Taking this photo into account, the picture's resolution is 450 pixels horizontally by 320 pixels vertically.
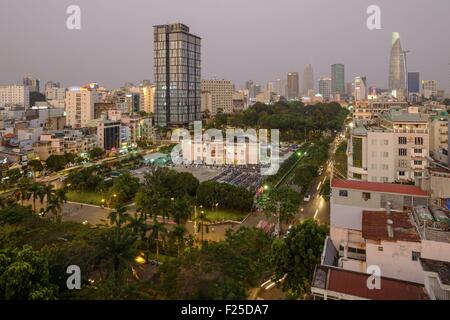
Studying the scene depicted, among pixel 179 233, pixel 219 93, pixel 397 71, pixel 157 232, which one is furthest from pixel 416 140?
pixel 397 71

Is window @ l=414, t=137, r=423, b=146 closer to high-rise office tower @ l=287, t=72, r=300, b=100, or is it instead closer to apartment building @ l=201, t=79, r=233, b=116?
apartment building @ l=201, t=79, r=233, b=116

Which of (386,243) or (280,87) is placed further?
(280,87)

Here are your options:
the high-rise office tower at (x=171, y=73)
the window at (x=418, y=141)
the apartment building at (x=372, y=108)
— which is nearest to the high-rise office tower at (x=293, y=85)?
the high-rise office tower at (x=171, y=73)

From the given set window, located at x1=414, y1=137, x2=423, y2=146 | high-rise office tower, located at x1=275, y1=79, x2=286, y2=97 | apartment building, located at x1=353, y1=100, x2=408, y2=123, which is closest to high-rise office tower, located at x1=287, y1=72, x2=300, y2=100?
high-rise office tower, located at x1=275, y1=79, x2=286, y2=97

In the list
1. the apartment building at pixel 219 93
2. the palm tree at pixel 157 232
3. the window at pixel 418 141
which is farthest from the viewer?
the apartment building at pixel 219 93

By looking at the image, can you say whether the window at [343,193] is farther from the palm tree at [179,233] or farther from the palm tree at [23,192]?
the palm tree at [23,192]

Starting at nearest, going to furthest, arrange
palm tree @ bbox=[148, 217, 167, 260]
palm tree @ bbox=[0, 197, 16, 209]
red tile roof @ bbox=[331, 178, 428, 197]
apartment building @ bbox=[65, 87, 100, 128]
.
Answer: red tile roof @ bbox=[331, 178, 428, 197] < palm tree @ bbox=[148, 217, 167, 260] < palm tree @ bbox=[0, 197, 16, 209] < apartment building @ bbox=[65, 87, 100, 128]

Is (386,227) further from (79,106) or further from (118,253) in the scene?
(79,106)
